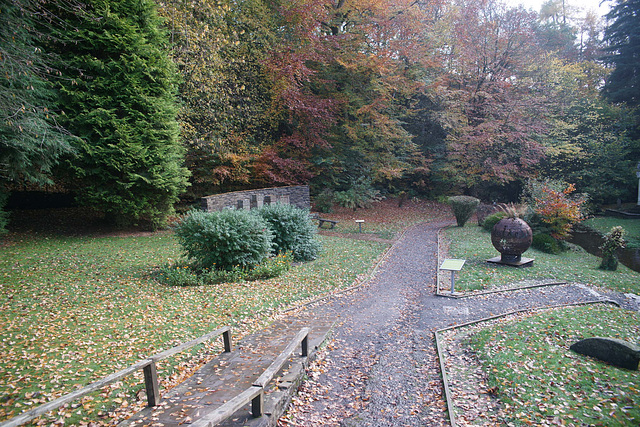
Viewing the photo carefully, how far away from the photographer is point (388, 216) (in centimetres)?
2323

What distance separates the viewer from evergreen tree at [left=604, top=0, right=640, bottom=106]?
2617 centimetres

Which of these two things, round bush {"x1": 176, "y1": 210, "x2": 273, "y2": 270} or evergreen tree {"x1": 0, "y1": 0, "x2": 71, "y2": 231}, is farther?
round bush {"x1": 176, "y1": 210, "x2": 273, "y2": 270}

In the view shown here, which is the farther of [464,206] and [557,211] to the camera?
[464,206]

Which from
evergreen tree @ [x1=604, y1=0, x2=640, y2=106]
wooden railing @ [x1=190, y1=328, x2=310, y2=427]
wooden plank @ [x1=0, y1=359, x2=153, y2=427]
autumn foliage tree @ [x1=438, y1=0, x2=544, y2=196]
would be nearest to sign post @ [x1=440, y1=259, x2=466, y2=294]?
wooden railing @ [x1=190, y1=328, x2=310, y2=427]

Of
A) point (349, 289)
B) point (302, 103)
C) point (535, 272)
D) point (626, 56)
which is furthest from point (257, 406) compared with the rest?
point (626, 56)

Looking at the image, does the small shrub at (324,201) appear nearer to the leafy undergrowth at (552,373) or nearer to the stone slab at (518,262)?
the stone slab at (518,262)

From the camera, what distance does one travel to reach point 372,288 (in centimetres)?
1008

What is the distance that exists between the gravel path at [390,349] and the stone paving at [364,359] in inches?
0.6

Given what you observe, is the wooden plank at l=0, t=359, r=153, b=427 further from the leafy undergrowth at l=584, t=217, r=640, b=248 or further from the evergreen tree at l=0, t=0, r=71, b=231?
the leafy undergrowth at l=584, t=217, r=640, b=248

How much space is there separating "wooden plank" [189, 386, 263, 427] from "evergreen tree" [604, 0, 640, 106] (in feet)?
111

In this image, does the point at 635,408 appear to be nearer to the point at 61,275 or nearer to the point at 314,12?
the point at 61,275

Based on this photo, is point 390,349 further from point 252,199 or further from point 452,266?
point 252,199

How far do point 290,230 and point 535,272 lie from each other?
8033mm

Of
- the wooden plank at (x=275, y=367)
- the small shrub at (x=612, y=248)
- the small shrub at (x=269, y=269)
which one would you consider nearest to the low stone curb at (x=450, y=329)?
the wooden plank at (x=275, y=367)
